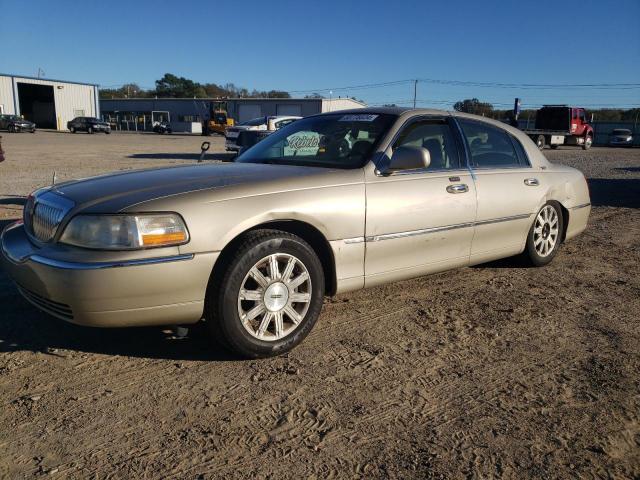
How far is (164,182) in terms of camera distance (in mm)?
3236

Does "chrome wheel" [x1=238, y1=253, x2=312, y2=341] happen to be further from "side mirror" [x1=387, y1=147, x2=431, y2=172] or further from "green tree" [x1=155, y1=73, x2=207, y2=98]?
"green tree" [x1=155, y1=73, x2=207, y2=98]

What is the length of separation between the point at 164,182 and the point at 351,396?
1675 mm

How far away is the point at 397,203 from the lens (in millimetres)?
3686

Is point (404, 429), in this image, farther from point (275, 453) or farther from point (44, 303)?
point (44, 303)

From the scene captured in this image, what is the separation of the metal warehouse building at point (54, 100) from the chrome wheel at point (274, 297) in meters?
→ 59.4

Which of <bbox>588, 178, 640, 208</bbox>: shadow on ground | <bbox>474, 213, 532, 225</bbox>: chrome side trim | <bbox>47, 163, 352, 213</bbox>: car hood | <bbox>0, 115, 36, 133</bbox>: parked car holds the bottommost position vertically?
<bbox>588, 178, 640, 208</bbox>: shadow on ground

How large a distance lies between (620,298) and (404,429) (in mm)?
2876

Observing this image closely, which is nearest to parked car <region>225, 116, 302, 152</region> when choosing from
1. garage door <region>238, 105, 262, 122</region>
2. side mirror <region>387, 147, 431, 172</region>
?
side mirror <region>387, 147, 431, 172</region>

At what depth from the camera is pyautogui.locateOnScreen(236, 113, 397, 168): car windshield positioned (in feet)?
12.7

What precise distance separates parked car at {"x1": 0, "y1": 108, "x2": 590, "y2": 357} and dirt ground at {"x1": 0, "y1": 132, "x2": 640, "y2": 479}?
341 mm

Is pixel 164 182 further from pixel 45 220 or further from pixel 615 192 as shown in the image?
pixel 615 192

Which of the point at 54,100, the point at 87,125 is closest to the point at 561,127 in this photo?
the point at 87,125

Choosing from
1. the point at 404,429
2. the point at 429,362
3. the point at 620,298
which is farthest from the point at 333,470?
the point at 620,298

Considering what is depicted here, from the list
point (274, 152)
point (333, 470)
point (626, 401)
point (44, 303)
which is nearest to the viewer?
point (333, 470)
